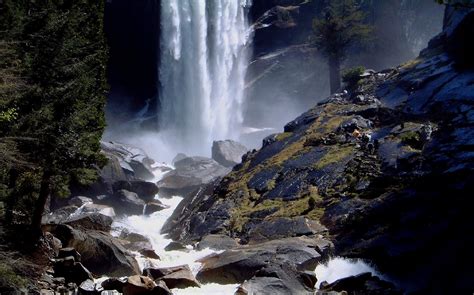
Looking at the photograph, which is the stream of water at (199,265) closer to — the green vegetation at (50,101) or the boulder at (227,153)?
the green vegetation at (50,101)

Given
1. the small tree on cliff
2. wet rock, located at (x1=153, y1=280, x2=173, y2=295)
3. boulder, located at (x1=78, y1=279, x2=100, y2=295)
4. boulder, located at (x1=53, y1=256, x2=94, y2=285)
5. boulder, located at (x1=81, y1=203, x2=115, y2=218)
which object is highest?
the small tree on cliff

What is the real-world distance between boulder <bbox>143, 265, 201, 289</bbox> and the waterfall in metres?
41.7

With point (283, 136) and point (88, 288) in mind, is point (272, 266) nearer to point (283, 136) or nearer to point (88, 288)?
point (88, 288)

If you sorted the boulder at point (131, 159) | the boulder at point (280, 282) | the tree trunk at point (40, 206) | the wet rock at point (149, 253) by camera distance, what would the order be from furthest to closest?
the boulder at point (131, 159) < the wet rock at point (149, 253) < the tree trunk at point (40, 206) < the boulder at point (280, 282)

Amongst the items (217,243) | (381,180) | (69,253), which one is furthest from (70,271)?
(381,180)

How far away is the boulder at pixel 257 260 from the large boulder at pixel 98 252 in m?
2.49

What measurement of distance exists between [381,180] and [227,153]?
27.2 m

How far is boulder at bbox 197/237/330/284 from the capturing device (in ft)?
47.8

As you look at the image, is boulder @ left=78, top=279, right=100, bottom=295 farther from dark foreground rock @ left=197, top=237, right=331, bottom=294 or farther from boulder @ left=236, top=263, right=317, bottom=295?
boulder @ left=236, top=263, right=317, bottom=295

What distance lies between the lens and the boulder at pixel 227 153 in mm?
44481

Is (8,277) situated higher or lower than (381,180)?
lower

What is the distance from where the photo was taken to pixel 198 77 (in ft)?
186

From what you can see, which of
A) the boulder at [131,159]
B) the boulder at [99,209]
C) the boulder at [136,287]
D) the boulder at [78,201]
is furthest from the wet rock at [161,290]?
the boulder at [131,159]

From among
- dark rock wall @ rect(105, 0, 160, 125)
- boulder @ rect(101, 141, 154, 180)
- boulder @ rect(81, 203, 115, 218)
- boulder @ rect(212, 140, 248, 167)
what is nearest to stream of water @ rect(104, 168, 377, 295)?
boulder @ rect(81, 203, 115, 218)
